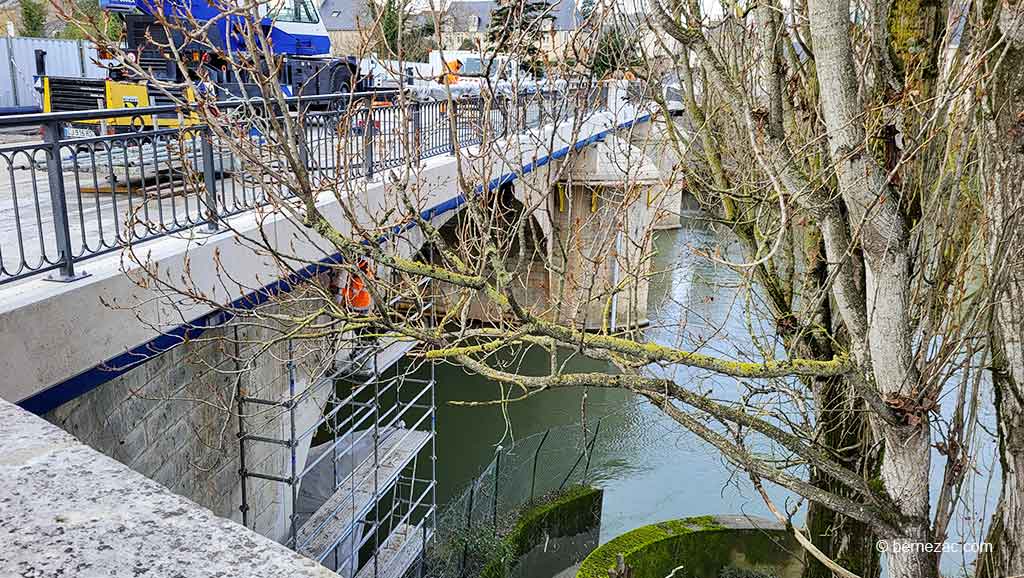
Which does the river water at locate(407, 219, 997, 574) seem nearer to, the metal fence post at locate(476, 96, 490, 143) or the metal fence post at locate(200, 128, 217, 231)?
the metal fence post at locate(476, 96, 490, 143)

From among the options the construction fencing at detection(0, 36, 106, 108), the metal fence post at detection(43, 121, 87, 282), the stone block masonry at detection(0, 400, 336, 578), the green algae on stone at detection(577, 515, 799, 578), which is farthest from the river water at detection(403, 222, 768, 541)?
the construction fencing at detection(0, 36, 106, 108)

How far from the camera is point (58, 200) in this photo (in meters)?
4.91

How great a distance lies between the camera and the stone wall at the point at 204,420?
6.08m

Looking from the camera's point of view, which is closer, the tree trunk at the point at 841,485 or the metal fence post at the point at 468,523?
the tree trunk at the point at 841,485

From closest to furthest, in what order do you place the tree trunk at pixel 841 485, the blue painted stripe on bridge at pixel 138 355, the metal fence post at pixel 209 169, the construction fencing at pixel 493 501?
the blue painted stripe on bridge at pixel 138 355
the metal fence post at pixel 209 169
the tree trunk at pixel 841 485
the construction fencing at pixel 493 501

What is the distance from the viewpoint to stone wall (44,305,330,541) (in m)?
6.08

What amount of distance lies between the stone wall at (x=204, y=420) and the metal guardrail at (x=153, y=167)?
0.94 metres

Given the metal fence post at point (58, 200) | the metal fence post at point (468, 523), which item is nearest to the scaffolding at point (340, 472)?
the metal fence post at point (468, 523)

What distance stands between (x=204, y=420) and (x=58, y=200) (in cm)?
289

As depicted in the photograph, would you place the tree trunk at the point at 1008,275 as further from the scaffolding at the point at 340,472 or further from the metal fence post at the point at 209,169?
the metal fence post at the point at 209,169

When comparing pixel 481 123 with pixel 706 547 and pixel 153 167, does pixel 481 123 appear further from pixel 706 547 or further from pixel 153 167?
pixel 706 547

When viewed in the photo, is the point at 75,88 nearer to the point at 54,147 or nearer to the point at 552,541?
the point at 54,147

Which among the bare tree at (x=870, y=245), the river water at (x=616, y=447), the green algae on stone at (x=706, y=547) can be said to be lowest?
the river water at (x=616, y=447)

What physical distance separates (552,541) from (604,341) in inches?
293
